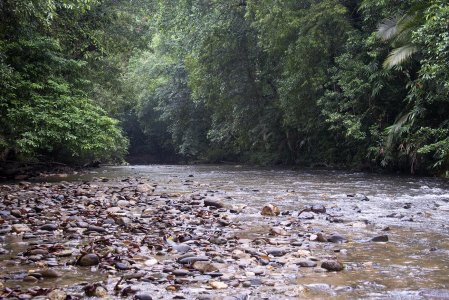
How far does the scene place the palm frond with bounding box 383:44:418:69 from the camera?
13.7 meters

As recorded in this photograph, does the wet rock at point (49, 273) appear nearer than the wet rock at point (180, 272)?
Yes

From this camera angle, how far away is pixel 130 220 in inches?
236

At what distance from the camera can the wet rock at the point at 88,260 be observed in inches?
152

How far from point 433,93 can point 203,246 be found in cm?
1093

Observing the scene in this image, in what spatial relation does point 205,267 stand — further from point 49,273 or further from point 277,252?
point 49,273

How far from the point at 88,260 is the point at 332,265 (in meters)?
1.93

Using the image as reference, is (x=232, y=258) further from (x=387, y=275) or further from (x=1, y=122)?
(x=1, y=122)

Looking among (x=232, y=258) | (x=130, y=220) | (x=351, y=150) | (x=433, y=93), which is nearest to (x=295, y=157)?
(x=351, y=150)

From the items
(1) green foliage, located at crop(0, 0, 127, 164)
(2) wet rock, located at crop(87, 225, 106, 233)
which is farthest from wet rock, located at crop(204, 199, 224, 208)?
(1) green foliage, located at crop(0, 0, 127, 164)

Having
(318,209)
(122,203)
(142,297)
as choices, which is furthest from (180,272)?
(122,203)

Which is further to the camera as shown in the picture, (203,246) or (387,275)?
(203,246)

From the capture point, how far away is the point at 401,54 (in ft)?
45.2

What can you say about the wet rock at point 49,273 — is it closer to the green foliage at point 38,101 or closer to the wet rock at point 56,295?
the wet rock at point 56,295

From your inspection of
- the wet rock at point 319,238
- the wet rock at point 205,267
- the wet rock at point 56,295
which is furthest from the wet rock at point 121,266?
the wet rock at point 319,238
